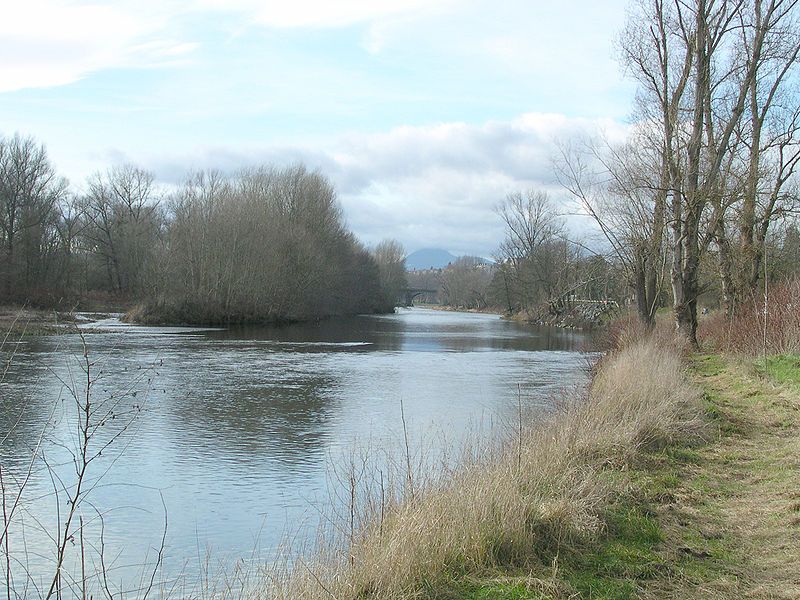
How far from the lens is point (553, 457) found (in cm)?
738

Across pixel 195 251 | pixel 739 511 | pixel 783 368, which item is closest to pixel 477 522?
pixel 739 511

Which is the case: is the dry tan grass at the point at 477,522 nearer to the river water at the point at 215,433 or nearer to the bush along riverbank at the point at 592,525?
the bush along riverbank at the point at 592,525

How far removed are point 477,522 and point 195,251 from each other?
4871 cm

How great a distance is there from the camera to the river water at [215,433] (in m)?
7.72

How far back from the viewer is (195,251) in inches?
2028

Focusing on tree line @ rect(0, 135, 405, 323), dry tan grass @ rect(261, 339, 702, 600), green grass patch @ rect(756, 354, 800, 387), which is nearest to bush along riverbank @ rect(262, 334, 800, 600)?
dry tan grass @ rect(261, 339, 702, 600)

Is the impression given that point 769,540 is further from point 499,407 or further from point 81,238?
point 81,238

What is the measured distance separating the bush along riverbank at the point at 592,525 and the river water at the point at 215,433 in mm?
2034

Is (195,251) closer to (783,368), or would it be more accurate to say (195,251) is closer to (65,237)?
(65,237)

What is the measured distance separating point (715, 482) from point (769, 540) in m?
1.92

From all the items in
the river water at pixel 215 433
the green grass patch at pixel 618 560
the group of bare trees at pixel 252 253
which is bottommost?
the river water at pixel 215 433

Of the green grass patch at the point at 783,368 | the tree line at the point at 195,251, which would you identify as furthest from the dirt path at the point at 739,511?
the tree line at the point at 195,251

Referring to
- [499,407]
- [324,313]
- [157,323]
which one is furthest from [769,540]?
[324,313]

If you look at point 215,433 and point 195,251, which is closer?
point 215,433
